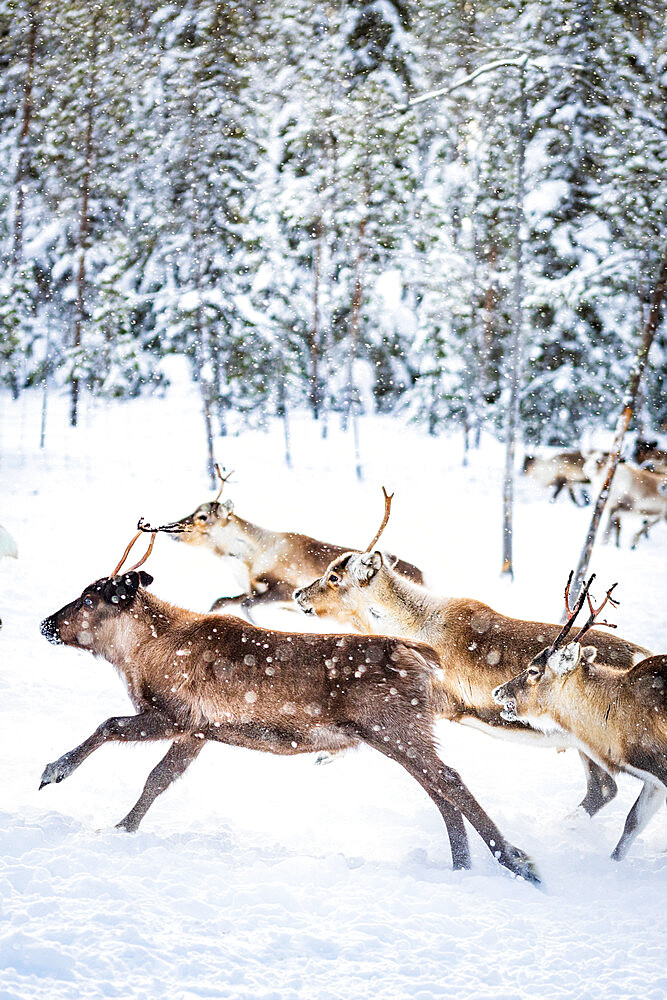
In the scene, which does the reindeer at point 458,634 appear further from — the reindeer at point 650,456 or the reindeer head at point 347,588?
the reindeer at point 650,456

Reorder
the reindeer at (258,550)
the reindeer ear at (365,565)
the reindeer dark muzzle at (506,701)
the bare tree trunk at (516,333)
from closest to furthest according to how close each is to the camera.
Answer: the reindeer dark muzzle at (506,701) → the reindeer ear at (365,565) → the reindeer at (258,550) → the bare tree trunk at (516,333)

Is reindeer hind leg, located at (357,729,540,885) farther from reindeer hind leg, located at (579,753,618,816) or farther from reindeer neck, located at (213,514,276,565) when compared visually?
reindeer neck, located at (213,514,276,565)

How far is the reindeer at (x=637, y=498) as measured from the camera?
28.0 ft

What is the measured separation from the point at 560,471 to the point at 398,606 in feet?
21.6

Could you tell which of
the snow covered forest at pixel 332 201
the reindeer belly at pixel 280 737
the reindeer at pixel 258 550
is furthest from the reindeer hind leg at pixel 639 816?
the snow covered forest at pixel 332 201

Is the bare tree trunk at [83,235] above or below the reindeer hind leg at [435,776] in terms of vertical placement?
above

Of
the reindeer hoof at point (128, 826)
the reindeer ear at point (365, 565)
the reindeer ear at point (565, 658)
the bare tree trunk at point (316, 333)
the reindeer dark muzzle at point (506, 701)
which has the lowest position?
the reindeer hoof at point (128, 826)

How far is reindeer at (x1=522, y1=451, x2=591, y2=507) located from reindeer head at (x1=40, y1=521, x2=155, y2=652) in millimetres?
7424

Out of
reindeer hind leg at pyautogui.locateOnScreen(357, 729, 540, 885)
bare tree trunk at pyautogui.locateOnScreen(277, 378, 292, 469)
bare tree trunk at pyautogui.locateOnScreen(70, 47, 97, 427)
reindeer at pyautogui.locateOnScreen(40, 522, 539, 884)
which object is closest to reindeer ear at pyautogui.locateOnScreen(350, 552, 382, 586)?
reindeer at pyautogui.locateOnScreen(40, 522, 539, 884)

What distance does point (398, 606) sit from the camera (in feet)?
12.6

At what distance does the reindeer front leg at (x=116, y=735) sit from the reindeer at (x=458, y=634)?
0.95 m

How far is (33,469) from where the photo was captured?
24.6ft

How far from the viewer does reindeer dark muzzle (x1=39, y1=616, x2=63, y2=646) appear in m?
3.06

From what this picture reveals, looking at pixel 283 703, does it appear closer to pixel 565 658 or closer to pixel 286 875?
pixel 286 875
